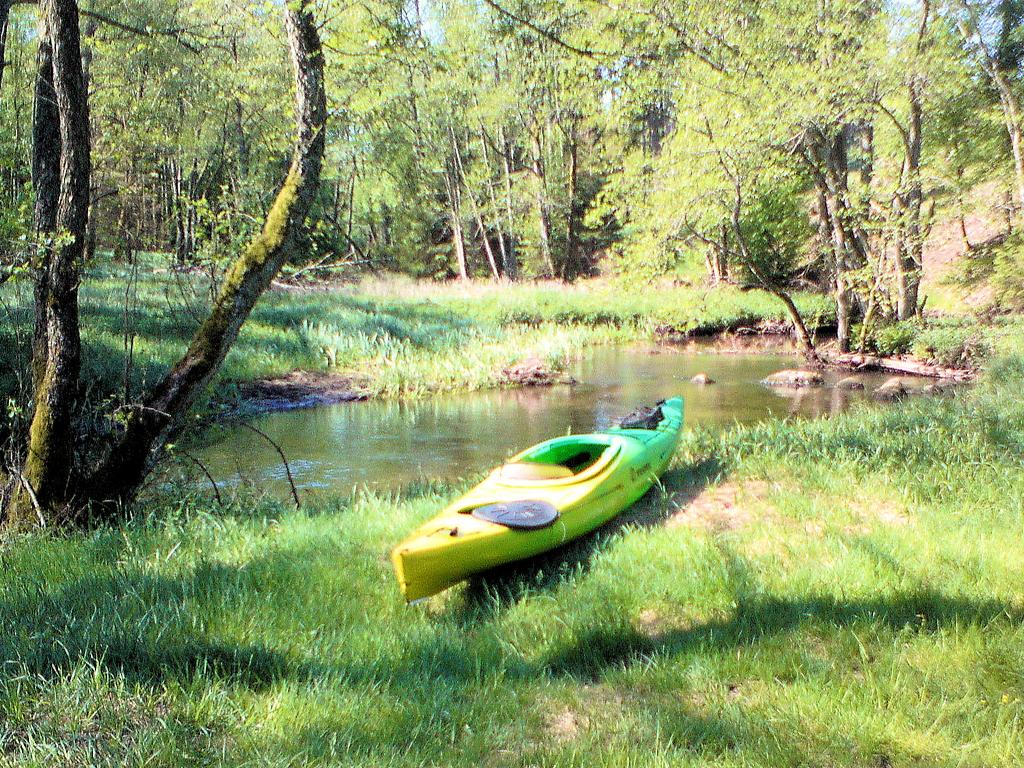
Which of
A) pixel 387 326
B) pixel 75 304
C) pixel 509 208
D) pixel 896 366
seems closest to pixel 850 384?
pixel 896 366

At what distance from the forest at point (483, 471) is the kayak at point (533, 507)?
176 millimetres

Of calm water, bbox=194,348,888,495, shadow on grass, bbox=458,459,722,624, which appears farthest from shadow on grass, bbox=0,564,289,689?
calm water, bbox=194,348,888,495

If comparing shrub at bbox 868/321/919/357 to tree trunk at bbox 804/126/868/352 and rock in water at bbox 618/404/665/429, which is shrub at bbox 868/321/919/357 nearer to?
tree trunk at bbox 804/126/868/352

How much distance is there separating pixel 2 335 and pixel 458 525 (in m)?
6.41

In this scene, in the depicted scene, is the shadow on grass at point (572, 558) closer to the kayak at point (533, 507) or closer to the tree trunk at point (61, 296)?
the kayak at point (533, 507)

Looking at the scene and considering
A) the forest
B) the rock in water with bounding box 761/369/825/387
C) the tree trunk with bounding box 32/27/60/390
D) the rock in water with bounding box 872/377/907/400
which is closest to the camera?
the forest

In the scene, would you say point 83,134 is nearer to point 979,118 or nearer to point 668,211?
point 668,211

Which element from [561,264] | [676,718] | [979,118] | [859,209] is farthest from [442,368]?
[561,264]

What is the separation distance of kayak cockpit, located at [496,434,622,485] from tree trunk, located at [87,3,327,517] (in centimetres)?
206

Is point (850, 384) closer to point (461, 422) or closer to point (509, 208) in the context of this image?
point (461, 422)

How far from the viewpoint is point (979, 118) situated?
13.0 m

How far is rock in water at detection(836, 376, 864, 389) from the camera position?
11734 mm

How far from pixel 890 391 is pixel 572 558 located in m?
8.64

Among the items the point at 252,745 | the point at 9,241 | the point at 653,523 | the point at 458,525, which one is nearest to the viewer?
the point at 252,745
